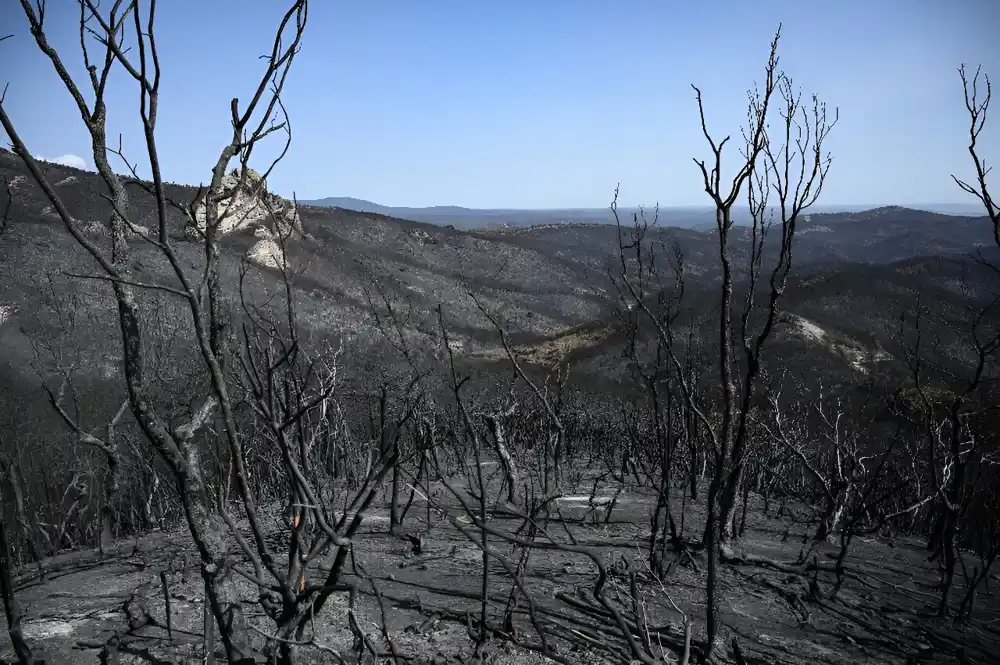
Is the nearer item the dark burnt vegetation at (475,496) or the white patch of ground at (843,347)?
the dark burnt vegetation at (475,496)

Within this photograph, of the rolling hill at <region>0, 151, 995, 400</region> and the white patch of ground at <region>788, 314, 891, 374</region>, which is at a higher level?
the rolling hill at <region>0, 151, 995, 400</region>

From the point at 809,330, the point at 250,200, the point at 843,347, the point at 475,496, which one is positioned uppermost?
the point at 250,200

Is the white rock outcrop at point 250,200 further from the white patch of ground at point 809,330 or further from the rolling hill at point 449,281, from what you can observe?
A: the white patch of ground at point 809,330

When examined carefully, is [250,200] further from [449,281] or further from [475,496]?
[449,281]

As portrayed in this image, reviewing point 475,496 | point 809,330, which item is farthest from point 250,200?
point 809,330

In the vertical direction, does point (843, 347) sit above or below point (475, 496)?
below

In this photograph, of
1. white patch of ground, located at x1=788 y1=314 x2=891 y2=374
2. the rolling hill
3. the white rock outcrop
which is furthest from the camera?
the rolling hill

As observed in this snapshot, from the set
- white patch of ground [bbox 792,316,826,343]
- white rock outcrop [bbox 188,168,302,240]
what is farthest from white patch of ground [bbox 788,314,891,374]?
white rock outcrop [bbox 188,168,302,240]

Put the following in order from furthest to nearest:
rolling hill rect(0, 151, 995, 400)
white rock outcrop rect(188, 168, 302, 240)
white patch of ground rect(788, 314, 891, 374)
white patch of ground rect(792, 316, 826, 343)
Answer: white patch of ground rect(792, 316, 826, 343)
rolling hill rect(0, 151, 995, 400)
white patch of ground rect(788, 314, 891, 374)
white rock outcrop rect(188, 168, 302, 240)

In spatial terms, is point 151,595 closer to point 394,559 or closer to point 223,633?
point 394,559

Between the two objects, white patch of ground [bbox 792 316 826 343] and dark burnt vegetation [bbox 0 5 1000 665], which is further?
white patch of ground [bbox 792 316 826 343]

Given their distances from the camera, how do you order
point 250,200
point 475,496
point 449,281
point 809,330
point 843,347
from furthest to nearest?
point 449,281
point 809,330
point 843,347
point 250,200
point 475,496

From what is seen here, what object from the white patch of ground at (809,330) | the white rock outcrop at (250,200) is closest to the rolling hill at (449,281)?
the white patch of ground at (809,330)

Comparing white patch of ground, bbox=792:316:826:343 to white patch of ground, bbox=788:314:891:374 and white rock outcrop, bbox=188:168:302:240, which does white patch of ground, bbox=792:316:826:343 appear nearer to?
white patch of ground, bbox=788:314:891:374
